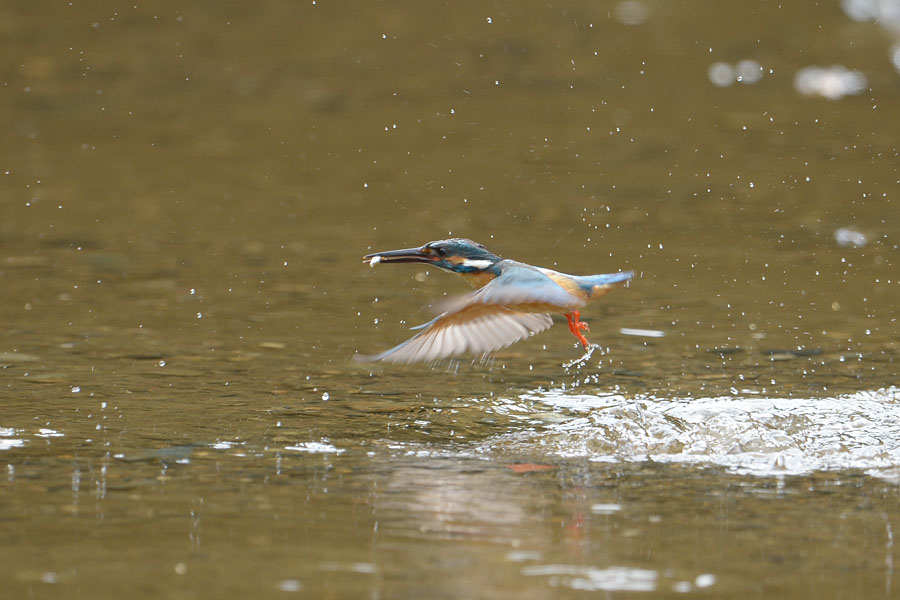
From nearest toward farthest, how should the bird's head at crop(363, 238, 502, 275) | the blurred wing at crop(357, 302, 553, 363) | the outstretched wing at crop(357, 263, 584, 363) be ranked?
the outstretched wing at crop(357, 263, 584, 363) < the blurred wing at crop(357, 302, 553, 363) < the bird's head at crop(363, 238, 502, 275)

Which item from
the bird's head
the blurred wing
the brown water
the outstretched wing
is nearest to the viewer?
the brown water

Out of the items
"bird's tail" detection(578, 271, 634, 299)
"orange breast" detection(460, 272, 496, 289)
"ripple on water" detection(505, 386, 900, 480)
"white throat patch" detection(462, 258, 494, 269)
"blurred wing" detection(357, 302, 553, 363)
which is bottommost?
"ripple on water" detection(505, 386, 900, 480)

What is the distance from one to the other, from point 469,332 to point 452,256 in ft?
1.21

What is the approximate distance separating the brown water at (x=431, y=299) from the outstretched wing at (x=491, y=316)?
0.33m

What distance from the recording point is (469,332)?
5.52m

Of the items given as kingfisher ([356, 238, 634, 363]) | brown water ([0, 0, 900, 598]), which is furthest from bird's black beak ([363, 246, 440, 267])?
brown water ([0, 0, 900, 598])

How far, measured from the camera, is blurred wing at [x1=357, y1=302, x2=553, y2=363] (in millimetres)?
5348

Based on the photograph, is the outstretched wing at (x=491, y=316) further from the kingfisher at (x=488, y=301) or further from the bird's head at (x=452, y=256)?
the bird's head at (x=452, y=256)

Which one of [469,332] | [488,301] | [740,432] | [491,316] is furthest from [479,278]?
[740,432]

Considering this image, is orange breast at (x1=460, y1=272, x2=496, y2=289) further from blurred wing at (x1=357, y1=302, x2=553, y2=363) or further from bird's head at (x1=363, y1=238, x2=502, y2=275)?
blurred wing at (x1=357, y1=302, x2=553, y2=363)

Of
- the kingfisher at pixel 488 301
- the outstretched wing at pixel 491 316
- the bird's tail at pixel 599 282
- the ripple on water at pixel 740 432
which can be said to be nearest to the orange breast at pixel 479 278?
the kingfisher at pixel 488 301

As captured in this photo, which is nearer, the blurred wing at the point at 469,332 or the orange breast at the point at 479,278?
the blurred wing at the point at 469,332

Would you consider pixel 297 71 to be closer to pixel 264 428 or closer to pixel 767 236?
pixel 767 236

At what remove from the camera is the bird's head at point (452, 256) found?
5.68m
